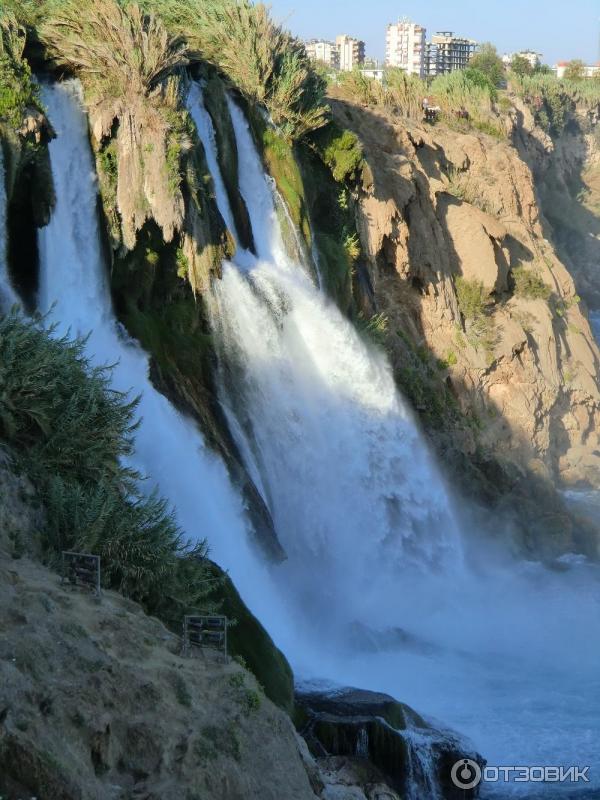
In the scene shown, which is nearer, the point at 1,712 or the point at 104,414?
the point at 1,712

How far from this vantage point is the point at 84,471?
10.7 metres

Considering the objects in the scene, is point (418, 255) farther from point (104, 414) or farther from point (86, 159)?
point (104, 414)

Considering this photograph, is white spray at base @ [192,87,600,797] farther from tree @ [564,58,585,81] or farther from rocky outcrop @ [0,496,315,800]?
tree @ [564,58,585,81]

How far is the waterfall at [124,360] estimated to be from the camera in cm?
1333

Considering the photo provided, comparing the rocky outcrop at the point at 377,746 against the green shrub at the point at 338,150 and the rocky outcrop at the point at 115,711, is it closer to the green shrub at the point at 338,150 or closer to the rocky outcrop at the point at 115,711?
the rocky outcrop at the point at 115,711

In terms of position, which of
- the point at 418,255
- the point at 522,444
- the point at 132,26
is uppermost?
the point at 418,255

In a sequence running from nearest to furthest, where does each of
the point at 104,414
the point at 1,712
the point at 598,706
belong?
the point at 1,712 → the point at 104,414 → the point at 598,706

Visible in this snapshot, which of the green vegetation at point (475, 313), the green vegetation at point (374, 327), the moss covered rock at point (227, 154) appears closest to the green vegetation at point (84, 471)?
the moss covered rock at point (227, 154)

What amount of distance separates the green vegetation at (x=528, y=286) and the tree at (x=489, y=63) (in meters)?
25.0

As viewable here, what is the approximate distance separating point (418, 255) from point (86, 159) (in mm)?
11612

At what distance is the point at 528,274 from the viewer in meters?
28.8

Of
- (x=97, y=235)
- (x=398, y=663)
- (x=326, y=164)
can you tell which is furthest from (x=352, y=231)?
(x=398, y=663)

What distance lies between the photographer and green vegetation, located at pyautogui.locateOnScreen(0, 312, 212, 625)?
9.80 metres

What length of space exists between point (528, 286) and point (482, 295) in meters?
2.26
